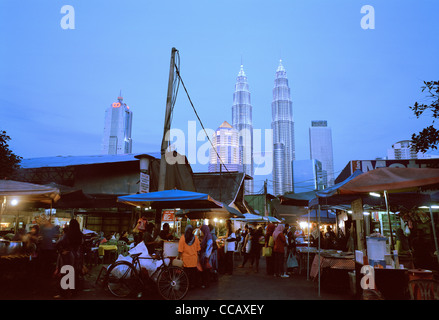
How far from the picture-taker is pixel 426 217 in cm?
1249

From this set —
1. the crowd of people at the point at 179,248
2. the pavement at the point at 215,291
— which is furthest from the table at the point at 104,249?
the pavement at the point at 215,291

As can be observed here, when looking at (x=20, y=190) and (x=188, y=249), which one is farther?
(x=188, y=249)

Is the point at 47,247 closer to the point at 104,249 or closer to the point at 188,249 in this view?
the point at 104,249

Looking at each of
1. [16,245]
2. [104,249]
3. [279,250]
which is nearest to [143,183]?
[16,245]

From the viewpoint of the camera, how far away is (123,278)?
6.91 m

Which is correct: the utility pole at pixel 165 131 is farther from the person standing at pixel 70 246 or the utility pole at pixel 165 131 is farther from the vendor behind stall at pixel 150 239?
the person standing at pixel 70 246

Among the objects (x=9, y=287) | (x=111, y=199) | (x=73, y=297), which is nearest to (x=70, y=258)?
(x=73, y=297)

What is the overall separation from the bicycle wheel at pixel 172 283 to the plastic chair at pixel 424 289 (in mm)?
4515

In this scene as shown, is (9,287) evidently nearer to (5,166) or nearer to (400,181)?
(400,181)

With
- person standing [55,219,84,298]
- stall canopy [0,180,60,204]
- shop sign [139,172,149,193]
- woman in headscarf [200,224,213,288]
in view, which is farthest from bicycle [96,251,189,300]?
shop sign [139,172,149,193]

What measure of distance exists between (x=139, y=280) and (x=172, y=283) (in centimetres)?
77

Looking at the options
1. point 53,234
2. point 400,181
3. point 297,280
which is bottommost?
point 297,280

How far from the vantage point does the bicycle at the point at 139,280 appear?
22.3 ft
